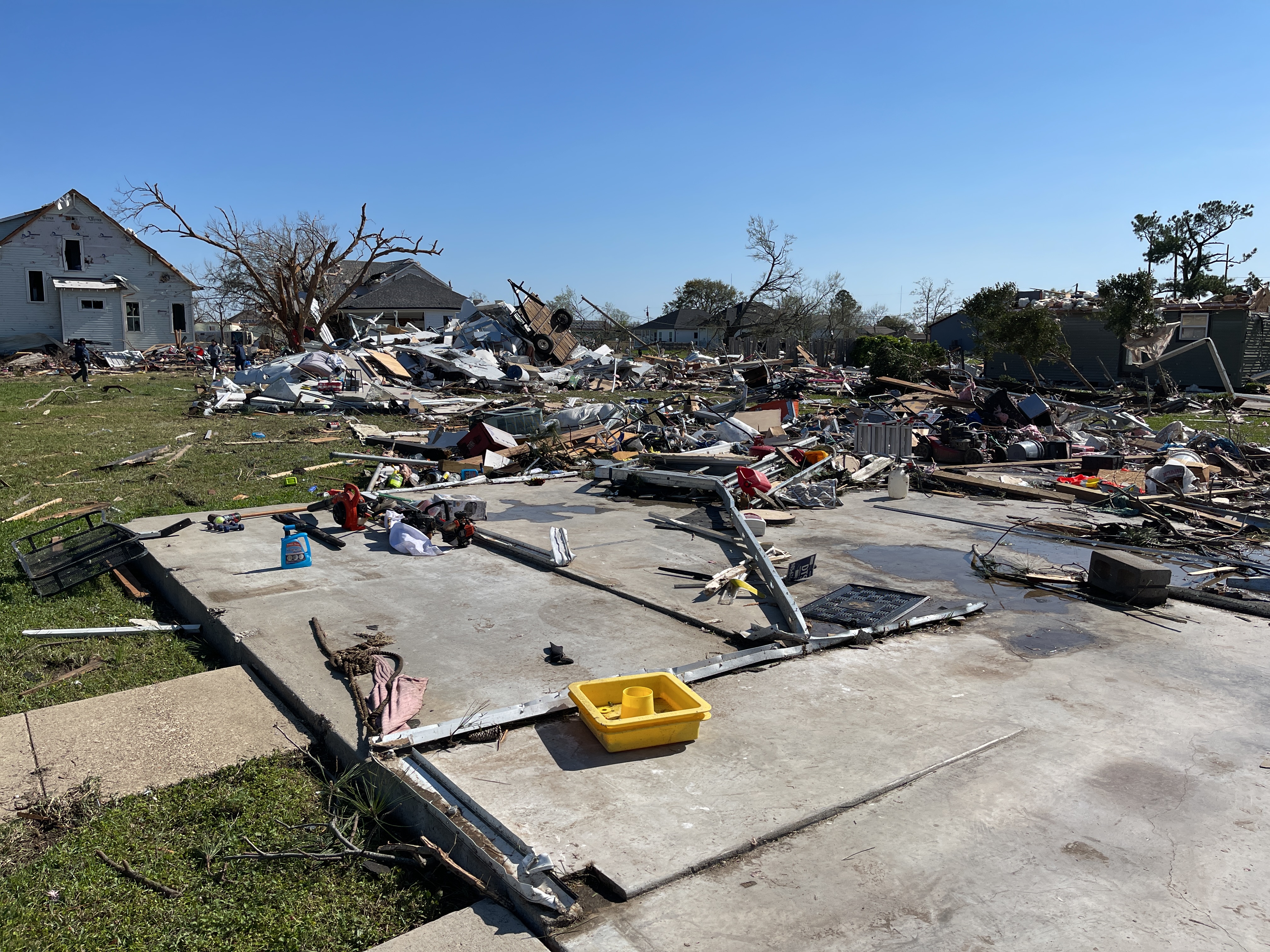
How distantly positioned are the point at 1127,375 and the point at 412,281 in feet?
147

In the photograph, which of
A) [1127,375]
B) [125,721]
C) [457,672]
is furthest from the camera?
[1127,375]

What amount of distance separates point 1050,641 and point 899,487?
5.14 m

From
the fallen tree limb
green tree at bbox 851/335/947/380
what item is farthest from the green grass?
green tree at bbox 851/335/947/380

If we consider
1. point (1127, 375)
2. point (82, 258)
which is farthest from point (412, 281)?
point (1127, 375)

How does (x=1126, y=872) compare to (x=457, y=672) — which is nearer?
(x=1126, y=872)

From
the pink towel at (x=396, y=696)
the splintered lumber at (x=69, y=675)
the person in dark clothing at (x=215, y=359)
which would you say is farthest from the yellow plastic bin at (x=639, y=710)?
the person in dark clothing at (x=215, y=359)

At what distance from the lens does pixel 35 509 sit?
29.6 feet

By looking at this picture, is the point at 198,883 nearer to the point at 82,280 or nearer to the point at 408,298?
the point at 82,280

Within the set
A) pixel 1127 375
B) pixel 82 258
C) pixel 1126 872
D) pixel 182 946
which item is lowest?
pixel 182 946

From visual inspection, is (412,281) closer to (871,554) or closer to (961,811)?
(871,554)

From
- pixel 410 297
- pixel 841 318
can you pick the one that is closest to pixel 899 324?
pixel 841 318

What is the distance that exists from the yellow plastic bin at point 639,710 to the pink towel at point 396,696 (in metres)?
0.81

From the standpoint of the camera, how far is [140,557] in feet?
22.4

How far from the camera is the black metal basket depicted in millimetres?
6270
